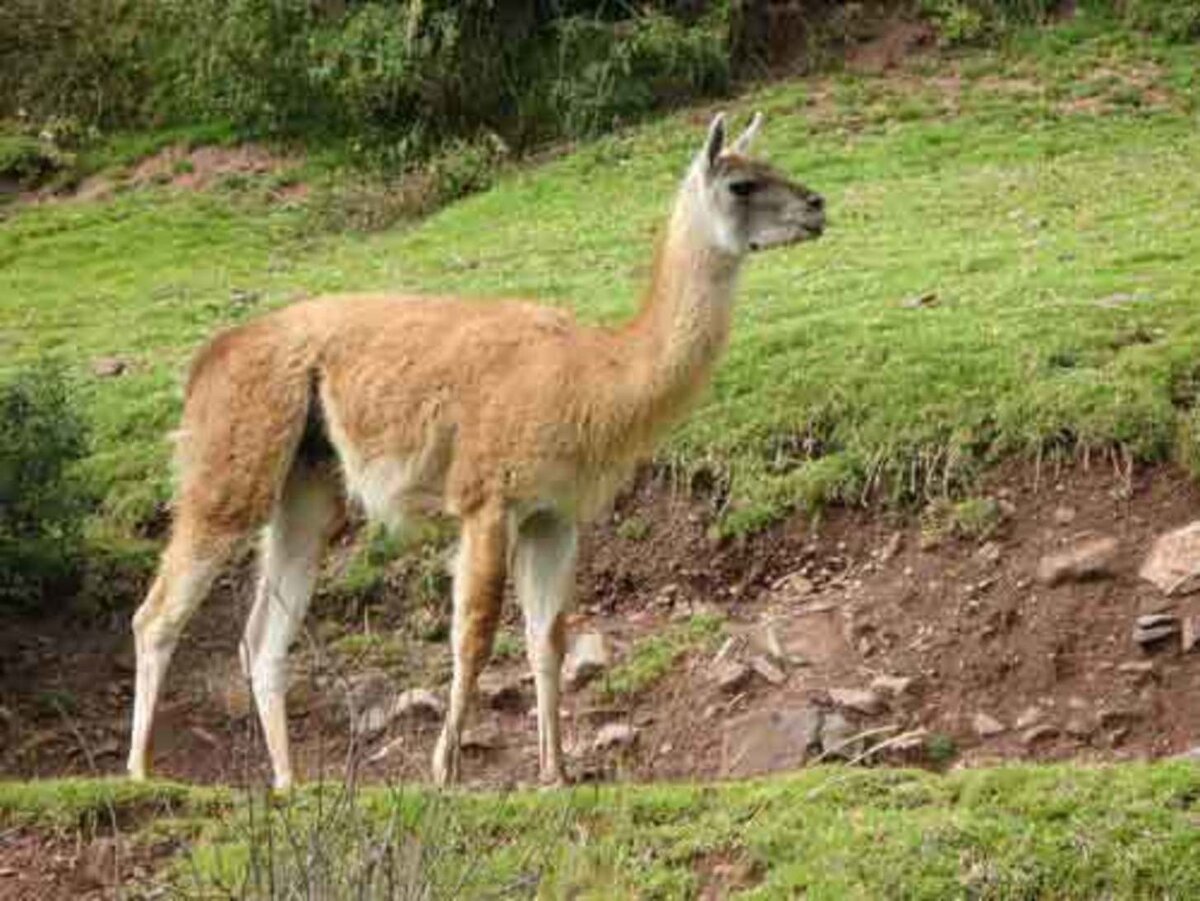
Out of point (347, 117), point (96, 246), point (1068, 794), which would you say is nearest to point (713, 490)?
point (1068, 794)

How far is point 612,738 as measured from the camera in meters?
9.38

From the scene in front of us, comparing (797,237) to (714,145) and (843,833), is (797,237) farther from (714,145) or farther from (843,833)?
(843,833)

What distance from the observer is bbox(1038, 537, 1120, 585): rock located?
9523mm

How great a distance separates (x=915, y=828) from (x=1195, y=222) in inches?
309

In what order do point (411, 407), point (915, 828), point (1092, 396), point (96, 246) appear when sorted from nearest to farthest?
point (915, 828) → point (411, 407) → point (1092, 396) → point (96, 246)

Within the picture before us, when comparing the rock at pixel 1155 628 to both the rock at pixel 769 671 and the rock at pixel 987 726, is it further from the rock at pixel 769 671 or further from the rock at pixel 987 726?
the rock at pixel 769 671

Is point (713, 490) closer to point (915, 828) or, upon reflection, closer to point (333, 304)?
point (333, 304)

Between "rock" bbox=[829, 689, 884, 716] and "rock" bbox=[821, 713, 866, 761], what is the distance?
0.38ft

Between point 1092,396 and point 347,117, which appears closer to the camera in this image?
point 1092,396

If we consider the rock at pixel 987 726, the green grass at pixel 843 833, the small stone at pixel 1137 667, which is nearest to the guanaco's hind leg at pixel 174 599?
the green grass at pixel 843 833

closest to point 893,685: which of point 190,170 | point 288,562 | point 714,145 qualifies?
point 714,145

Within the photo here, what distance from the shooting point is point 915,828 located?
23.8ft

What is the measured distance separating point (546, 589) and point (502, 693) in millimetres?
1163

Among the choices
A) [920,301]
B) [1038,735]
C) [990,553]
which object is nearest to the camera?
[1038,735]
